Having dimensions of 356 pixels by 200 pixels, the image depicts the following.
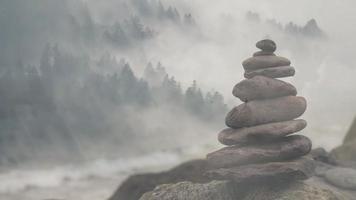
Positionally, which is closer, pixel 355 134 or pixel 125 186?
pixel 125 186

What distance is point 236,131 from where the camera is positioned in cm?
2973

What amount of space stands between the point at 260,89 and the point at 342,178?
14.0 m

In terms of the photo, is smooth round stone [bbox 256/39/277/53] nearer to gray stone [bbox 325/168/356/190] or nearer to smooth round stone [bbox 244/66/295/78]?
smooth round stone [bbox 244/66/295/78]

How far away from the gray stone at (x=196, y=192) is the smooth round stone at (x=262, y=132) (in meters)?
3.15

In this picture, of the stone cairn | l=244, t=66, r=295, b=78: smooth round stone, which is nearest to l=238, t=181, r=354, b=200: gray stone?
the stone cairn

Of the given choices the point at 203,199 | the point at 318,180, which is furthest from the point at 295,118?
the point at 318,180

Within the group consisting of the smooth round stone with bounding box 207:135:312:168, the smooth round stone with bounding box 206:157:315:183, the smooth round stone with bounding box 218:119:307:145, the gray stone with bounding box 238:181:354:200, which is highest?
the smooth round stone with bounding box 218:119:307:145

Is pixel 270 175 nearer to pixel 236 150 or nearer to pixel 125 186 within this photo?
pixel 236 150

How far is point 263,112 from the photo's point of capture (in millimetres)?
29047

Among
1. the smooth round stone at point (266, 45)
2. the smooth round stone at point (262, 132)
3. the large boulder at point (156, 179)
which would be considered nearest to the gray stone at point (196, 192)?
the smooth round stone at point (262, 132)

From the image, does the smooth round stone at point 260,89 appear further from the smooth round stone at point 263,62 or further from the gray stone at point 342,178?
the gray stone at point 342,178

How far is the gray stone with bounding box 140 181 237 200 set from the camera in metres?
31.2

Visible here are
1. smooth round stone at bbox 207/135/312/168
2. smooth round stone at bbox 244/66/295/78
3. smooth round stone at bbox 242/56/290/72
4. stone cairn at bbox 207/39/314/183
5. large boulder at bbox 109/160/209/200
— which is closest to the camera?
stone cairn at bbox 207/39/314/183

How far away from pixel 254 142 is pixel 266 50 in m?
5.39
